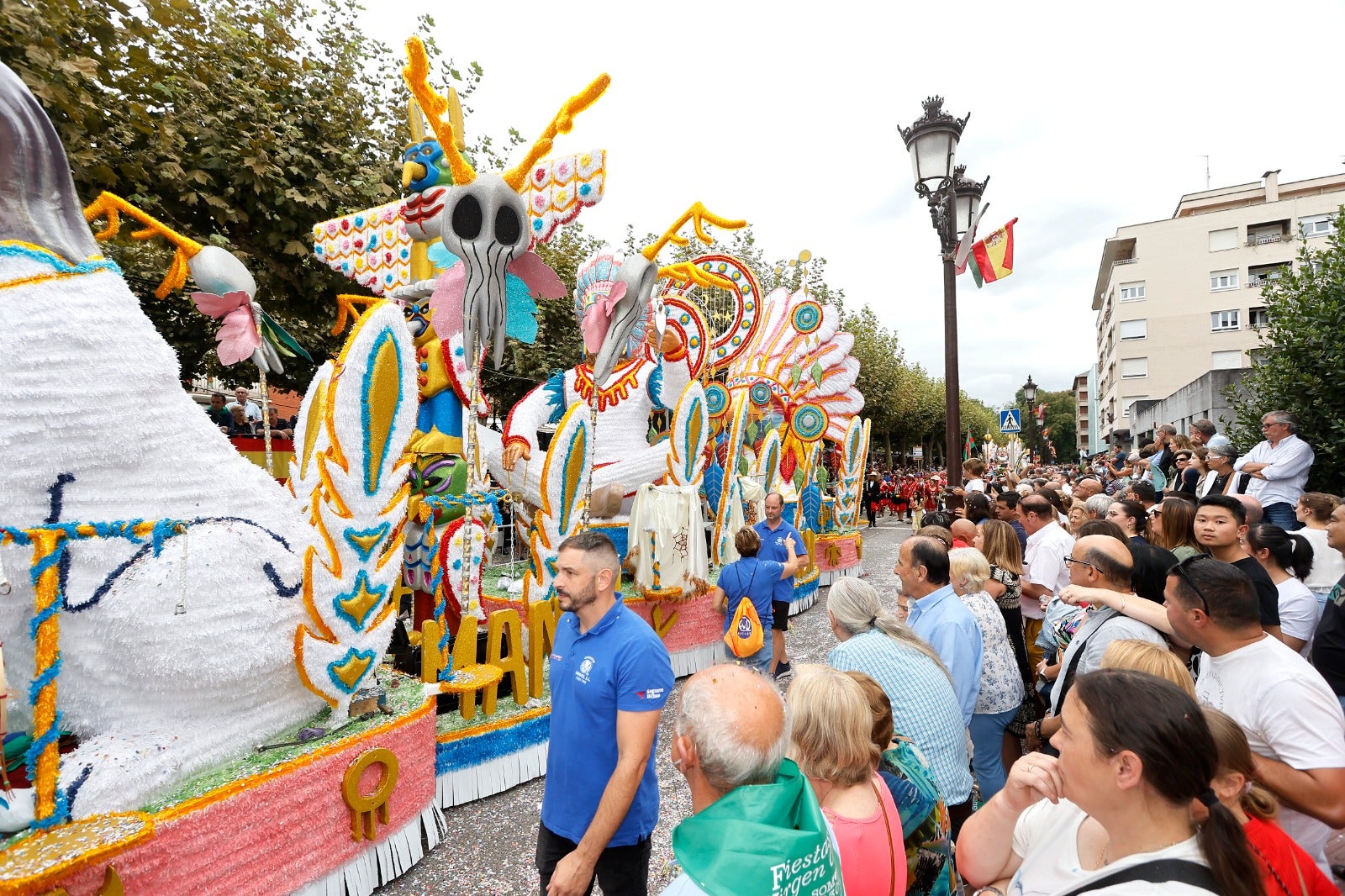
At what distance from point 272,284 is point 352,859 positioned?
6.83 meters

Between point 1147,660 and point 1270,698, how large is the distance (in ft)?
1.32

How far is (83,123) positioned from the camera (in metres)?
5.25

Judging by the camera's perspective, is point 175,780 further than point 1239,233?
No

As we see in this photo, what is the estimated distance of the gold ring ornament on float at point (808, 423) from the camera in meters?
11.0

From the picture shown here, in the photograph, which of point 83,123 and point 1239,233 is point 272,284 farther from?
point 1239,233

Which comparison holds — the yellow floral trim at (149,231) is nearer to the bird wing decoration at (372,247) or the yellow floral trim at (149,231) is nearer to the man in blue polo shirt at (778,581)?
the bird wing decoration at (372,247)

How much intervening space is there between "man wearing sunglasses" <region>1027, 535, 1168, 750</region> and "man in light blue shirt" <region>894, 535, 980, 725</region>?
0.32 meters

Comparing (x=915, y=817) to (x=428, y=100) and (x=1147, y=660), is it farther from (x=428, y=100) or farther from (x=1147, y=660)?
(x=428, y=100)

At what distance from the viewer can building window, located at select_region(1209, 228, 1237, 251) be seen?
3152 centimetres

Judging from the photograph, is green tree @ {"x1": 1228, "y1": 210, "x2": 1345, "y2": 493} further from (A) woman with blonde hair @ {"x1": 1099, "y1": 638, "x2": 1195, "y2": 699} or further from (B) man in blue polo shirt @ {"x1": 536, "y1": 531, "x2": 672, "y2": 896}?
(B) man in blue polo shirt @ {"x1": 536, "y1": 531, "x2": 672, "y2": 896}

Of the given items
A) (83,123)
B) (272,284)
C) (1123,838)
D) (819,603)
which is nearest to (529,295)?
(1123,838)

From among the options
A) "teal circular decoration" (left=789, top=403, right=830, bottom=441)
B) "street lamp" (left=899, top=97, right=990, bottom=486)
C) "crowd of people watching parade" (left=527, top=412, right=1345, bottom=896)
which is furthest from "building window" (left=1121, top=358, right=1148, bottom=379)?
"crowd of people watching parade" (left=527, top=412, right=1345, bottom=896)

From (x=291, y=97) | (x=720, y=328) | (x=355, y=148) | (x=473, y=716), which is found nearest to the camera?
(x=473, y=716)

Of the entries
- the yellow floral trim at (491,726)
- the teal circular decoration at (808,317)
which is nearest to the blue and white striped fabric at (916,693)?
the yellow floral trim at (491,726)
